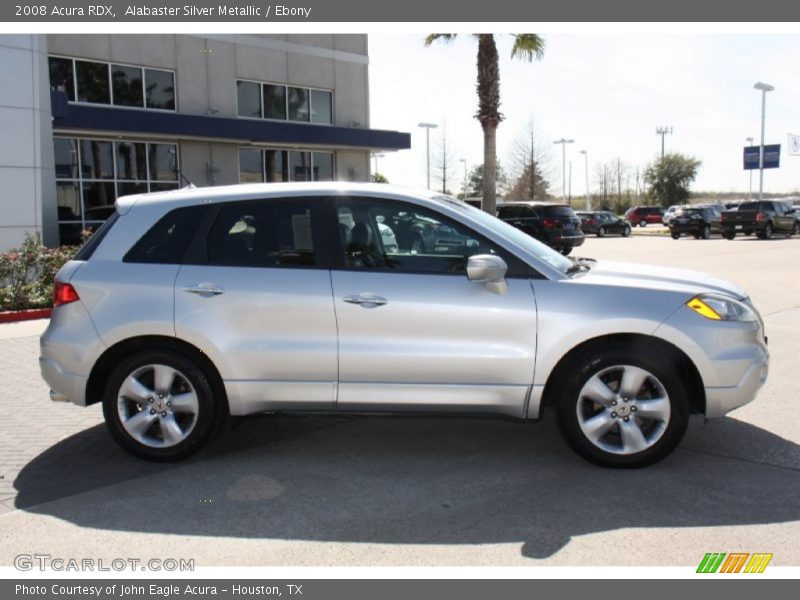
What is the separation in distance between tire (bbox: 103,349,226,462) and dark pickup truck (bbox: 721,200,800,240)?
103ft

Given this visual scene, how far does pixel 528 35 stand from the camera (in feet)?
72.7

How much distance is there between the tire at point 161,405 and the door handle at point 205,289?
1.37ft

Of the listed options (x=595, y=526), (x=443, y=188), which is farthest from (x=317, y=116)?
(x=443, y=188)

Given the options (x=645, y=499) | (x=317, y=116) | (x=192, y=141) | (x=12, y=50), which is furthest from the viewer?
(x=317, y=116)

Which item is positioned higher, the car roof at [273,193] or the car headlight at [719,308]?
the car roof at [273,193]

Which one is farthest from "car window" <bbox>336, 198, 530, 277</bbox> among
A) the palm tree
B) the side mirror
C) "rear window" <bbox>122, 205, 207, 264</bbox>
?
the palm tree

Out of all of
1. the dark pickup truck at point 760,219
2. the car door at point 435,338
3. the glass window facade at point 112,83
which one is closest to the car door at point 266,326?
the car door at point 435,338

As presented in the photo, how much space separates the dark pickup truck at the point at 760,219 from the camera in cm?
3178

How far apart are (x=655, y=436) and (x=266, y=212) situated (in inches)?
111

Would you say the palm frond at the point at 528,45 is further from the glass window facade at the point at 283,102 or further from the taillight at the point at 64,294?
the taillight at the point at 64,294

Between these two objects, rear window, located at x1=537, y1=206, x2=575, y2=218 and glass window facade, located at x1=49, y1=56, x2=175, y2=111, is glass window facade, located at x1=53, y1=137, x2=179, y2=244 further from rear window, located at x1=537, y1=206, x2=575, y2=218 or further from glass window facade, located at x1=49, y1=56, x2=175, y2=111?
rear window, located at x1=537, y1=206, x2=575, y2=218

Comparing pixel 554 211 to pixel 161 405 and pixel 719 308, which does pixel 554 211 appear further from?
pixel 161 405

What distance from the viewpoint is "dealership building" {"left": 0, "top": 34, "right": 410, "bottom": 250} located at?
2092 cm

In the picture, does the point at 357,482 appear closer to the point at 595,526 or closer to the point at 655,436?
the point at 595,526
